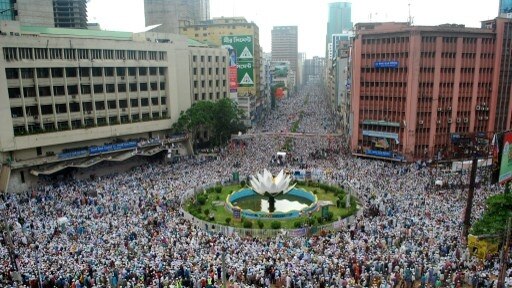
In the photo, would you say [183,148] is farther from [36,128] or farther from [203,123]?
[36,128]

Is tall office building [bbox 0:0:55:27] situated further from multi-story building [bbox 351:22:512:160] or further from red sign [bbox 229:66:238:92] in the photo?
multi-story building [bbox 351:22:512:160]

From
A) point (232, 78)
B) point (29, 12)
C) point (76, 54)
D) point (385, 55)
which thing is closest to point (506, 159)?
point (385, 55)

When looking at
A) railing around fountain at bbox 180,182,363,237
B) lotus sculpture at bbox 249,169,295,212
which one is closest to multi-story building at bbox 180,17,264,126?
lotus sculpture at bbox 249,169,295,212

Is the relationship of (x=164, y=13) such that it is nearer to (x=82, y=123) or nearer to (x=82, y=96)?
(x=82, y=96)

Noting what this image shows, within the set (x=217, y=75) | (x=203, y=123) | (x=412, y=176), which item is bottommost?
(x=412, y=176)

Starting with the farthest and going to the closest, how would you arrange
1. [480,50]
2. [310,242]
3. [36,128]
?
1. [480,50]
2. [36,128]
3. [310,242]

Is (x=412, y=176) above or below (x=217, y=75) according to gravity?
below

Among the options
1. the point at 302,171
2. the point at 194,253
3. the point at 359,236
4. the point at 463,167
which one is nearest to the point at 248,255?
the point at 194,253
